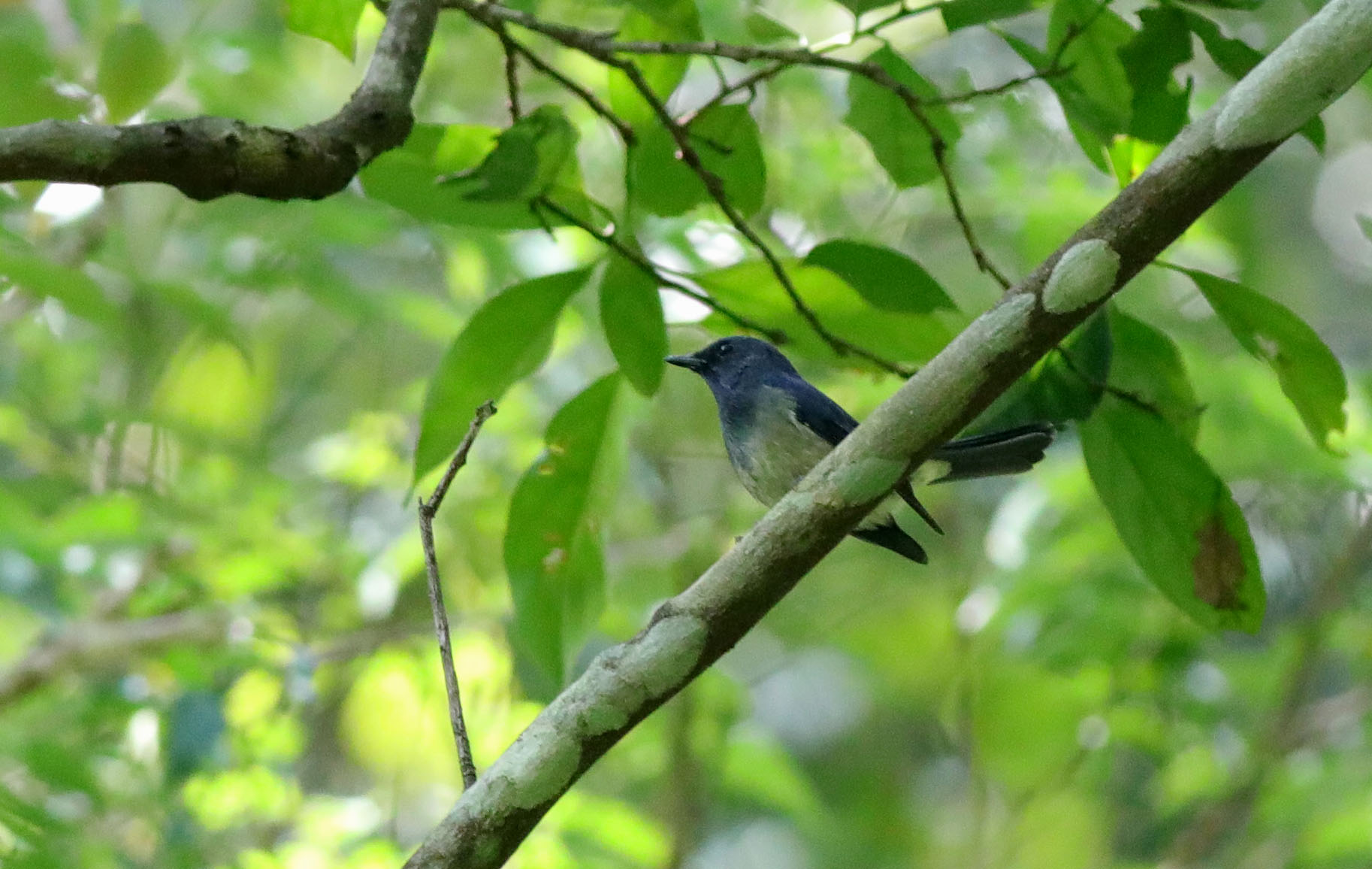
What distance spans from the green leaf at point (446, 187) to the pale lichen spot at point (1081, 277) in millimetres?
773

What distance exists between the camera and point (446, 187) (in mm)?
1897

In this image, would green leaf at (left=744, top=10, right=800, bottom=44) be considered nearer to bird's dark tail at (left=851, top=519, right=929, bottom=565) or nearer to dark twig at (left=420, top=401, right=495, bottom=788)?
dark twig at (left=420, top=401, right=495, bottom=788)

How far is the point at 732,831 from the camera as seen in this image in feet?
20.0

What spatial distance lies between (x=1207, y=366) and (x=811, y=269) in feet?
6.15

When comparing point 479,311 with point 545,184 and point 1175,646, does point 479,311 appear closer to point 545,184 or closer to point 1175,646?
point 545,184

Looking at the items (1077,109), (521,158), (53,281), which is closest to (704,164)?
(521,158)

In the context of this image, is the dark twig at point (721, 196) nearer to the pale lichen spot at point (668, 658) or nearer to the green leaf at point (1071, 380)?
the green leaf at point (1071, 380)

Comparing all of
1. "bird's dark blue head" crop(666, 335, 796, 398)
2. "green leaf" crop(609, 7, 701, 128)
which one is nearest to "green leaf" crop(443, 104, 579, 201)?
"green leaf" crop(609, 7, 701, 128)

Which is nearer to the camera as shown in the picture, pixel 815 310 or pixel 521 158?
pixel 521 158

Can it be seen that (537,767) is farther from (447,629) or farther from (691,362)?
(691,362)

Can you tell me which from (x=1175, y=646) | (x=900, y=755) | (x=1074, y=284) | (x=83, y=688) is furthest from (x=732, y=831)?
(x=1074, y=284)

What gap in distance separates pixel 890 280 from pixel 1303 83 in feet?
2.00

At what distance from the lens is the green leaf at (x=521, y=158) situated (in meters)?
1.74

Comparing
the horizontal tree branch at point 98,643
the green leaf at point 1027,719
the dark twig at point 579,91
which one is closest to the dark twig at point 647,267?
the dark twig at point 579,91
